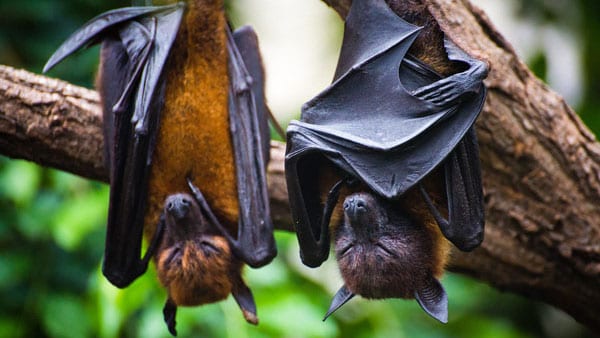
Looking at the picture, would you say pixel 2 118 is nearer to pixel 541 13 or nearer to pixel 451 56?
pixel 451 56

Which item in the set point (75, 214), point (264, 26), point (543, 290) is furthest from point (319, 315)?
point (264, 26)

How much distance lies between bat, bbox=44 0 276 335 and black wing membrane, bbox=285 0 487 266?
0.49 m

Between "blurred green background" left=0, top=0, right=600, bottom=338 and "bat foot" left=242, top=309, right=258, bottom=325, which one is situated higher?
"bat foot" left=242, top=309, right=258, bottom=325

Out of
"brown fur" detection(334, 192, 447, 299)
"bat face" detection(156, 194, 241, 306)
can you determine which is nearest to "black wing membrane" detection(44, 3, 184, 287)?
"bat face" detection(156, 194, 241, 306)

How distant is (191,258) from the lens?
9.82 feet

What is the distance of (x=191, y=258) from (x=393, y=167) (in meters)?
1.00

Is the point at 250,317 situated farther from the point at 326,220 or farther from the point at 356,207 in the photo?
the point at 356,207

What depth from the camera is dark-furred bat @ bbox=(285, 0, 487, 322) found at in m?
2.52

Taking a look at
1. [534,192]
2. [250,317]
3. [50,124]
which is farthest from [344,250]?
[50,124]

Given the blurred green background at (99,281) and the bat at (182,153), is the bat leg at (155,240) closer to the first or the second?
the bat at (182,153)

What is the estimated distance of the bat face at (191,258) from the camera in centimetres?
299

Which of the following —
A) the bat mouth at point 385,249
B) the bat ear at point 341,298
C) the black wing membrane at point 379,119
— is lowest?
the bat ear at point 341,298

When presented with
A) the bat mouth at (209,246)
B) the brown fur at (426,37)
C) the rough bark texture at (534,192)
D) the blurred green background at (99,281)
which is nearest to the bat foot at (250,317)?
the bat mouth at (209,246)

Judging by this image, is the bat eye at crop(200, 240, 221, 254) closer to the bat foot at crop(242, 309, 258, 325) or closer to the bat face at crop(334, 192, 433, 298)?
the bat foot at crop(242, 309, 258, 325)
